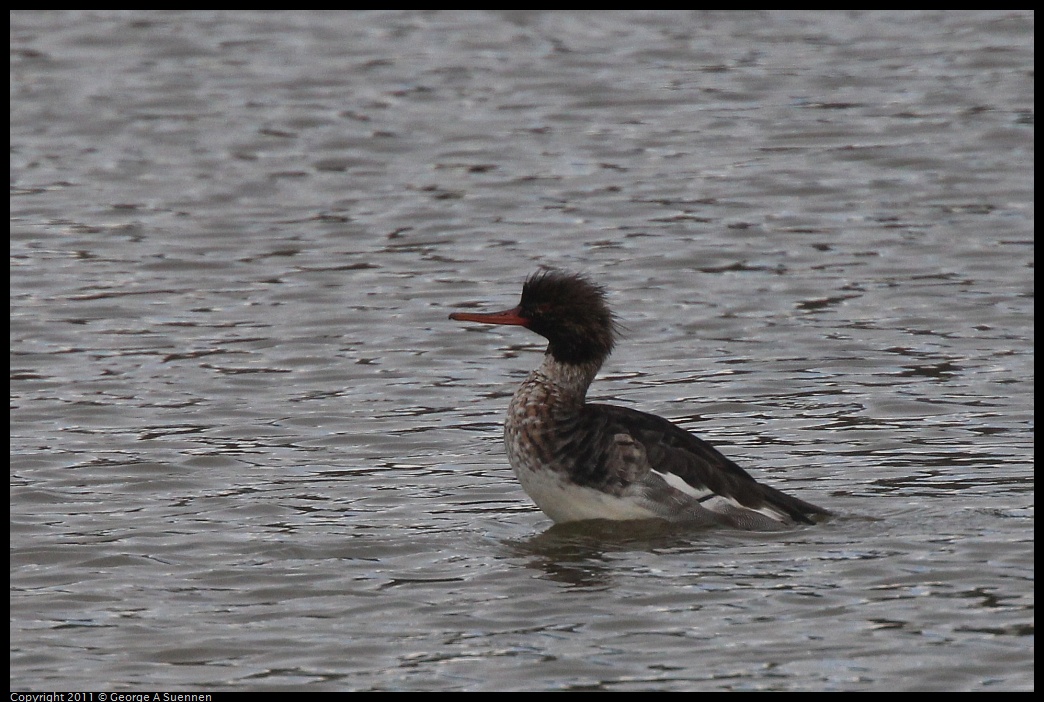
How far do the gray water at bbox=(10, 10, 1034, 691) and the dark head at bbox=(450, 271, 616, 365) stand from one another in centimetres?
95

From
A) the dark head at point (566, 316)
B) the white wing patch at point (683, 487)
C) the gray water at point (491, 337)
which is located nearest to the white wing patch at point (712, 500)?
the white wing patch at point (683, 487)

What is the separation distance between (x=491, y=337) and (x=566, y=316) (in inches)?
154

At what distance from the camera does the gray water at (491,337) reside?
820cm

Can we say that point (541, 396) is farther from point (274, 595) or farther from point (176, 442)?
point (176, 442)

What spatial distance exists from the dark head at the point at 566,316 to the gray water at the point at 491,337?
37.3 inches

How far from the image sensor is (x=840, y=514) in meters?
9.73

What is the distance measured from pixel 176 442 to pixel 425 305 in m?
3.52

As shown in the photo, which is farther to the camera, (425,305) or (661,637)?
(425,305)

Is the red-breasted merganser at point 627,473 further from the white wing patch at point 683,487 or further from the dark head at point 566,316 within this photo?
the dark head at point 566,316

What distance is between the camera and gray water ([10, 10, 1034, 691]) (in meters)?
8.20

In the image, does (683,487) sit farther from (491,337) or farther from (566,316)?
(491,337)
